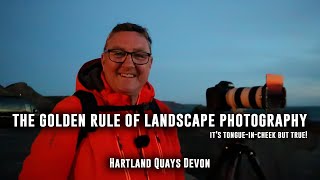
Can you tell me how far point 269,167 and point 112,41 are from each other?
14.3 feet

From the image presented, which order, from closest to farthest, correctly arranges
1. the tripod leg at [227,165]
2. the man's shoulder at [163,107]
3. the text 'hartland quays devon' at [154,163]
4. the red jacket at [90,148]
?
the red jacket at [90,148]
the text 'hartland quays devon' at [154,163]
the tripod leg at [227,165]
the man's shoulder at [163,107]

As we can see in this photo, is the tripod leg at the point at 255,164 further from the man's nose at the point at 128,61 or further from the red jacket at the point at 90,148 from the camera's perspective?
the man's nose at the point at 128,61

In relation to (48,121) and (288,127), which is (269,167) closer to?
(288,127)

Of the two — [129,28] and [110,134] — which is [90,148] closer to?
[110,134]

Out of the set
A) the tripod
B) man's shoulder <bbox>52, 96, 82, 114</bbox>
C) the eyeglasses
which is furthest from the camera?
man's shoulder <bbox>52, 96, 82, 114</bbox>

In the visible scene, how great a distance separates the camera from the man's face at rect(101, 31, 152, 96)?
168 centimetres

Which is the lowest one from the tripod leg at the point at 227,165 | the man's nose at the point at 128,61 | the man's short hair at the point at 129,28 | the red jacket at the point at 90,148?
the tripod leg at the point at 227,165

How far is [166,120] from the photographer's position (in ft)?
6.17

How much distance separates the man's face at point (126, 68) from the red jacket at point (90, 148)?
0.04 meters

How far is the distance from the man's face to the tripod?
0.59 meters

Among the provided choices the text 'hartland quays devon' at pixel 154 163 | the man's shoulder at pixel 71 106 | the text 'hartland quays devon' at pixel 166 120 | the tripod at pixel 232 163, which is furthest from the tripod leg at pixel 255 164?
the man's shoulder at pixel 71 106

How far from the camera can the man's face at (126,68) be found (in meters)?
1.68

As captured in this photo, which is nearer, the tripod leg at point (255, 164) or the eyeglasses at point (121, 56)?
the eyeglasses at point (121, 56)

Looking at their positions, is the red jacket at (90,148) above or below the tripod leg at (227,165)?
above
